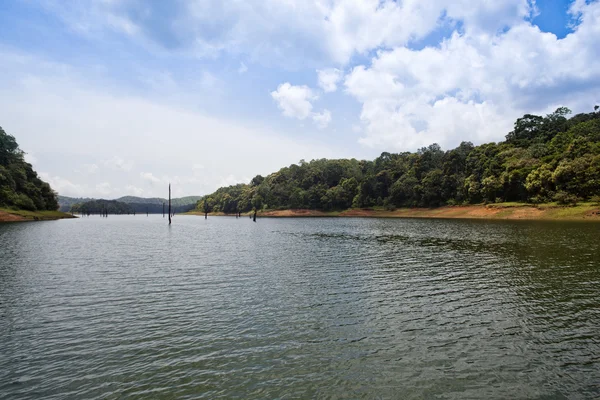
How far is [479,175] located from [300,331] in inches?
4784

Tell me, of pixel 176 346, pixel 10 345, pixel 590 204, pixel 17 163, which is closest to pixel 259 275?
pixel 176 346

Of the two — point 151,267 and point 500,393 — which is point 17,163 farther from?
point 500,393

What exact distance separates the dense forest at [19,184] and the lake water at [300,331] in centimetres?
10362

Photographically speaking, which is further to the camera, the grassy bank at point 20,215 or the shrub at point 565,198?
the grassy bank at point 20,215

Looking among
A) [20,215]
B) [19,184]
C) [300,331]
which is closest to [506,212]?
[300,331]

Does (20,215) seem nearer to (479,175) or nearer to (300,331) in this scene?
(300,331)

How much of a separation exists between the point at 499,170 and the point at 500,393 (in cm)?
11958

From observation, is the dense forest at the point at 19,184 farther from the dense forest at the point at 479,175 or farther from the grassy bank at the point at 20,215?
the dense forest at the point at 479,175

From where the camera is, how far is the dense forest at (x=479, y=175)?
88.1 metres

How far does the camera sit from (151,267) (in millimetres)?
25203

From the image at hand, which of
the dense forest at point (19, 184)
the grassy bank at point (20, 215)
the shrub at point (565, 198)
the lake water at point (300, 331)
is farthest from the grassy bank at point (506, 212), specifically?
the dense forest at point (19, 184)

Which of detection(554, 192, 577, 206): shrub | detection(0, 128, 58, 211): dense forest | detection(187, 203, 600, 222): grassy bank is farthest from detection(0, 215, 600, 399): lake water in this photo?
detection(0, 128, 58, 211): dense forest

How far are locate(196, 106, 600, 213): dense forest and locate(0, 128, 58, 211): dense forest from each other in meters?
100

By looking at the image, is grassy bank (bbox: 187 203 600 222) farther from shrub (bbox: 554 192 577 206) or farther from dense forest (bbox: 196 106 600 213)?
dense forest (bbox: 196 106 600 213)
